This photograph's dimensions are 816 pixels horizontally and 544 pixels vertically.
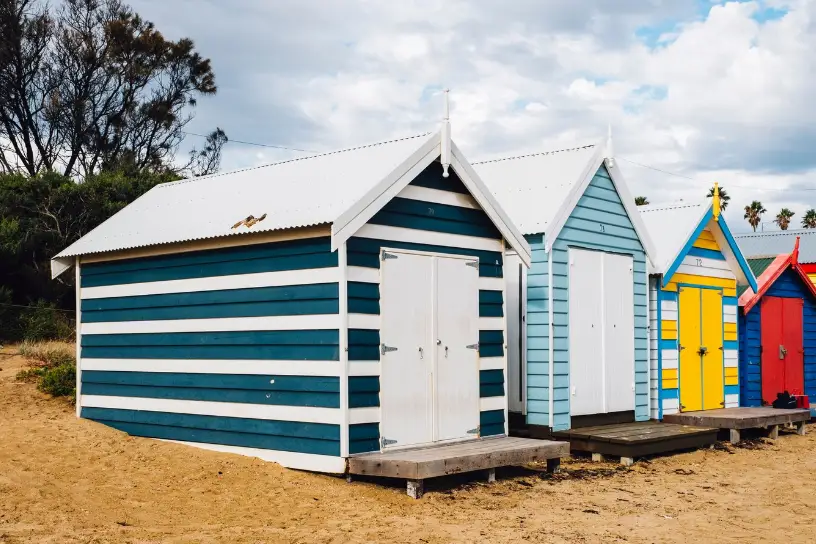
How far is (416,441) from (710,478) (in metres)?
3.67

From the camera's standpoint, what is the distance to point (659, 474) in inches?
438

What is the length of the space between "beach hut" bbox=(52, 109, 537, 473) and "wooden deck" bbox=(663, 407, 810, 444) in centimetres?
440

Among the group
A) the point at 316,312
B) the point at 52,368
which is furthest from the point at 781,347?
the point at 52,368

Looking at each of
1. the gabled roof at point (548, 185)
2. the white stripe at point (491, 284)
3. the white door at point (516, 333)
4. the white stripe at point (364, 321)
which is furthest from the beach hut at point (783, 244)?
the white stripe at point (364, 321)

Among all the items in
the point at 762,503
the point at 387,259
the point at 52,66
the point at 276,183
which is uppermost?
the point at 52,66

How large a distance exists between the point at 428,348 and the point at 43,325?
11.4m

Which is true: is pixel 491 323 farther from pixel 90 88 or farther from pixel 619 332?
pixel 90 88

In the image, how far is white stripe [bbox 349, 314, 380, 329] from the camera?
9.34 meters

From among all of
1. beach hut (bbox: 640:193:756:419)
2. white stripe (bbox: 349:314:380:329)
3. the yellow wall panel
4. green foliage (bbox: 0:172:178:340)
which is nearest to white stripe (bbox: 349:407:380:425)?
white stripe (bbox: 349:314:380:329)

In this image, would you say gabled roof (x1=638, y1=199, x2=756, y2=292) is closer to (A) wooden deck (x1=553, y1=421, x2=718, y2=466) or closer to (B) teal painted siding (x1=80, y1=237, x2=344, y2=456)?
(A) wooden deck (x1=553, y1=421, x2=718, y2=466)

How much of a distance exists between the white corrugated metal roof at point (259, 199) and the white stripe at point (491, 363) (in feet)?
8.49

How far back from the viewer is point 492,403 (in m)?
11.1

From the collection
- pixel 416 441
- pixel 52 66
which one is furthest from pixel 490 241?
pixel 52 66

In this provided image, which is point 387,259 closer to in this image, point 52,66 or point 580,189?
point 580,189
